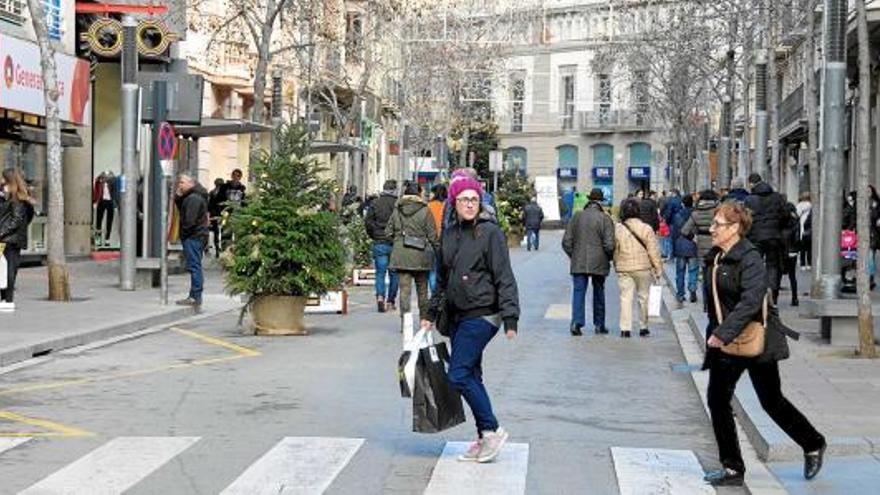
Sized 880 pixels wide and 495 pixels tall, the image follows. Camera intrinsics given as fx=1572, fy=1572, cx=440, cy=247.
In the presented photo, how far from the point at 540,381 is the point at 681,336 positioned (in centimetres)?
531

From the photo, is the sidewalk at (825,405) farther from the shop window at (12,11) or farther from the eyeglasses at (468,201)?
the shop window at (12,11)

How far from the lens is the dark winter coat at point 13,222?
20.2m

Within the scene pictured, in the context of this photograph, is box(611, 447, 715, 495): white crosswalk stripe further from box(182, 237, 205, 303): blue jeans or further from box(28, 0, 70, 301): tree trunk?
box(28, 0, 70, 301): tree trunk

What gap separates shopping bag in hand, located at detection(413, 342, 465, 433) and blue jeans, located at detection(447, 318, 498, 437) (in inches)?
2.9

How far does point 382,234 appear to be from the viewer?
875 inches

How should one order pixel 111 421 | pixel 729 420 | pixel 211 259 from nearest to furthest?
pixel 729 420, pixel 111 421, pixel 211 259

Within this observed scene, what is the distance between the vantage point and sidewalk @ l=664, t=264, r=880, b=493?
33.6 ft

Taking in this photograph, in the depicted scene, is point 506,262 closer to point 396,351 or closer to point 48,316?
point 396,351

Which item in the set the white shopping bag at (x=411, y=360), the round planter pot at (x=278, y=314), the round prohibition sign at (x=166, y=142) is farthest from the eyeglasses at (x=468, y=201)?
the round prohibition sign at (x=166, y=142)

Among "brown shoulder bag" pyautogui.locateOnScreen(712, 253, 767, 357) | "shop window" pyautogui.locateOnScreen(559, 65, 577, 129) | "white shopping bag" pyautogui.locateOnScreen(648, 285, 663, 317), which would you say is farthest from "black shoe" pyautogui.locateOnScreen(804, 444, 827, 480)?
"shop window" pyautogui.locateOnScreen(559, 65, 577, 129)

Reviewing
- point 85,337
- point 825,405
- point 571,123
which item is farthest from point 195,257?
point 571,123

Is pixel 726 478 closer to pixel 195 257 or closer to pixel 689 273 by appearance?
pixel 195 257

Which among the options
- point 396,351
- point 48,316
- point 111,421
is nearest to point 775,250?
point 396,351

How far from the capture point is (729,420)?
9.23 metres
